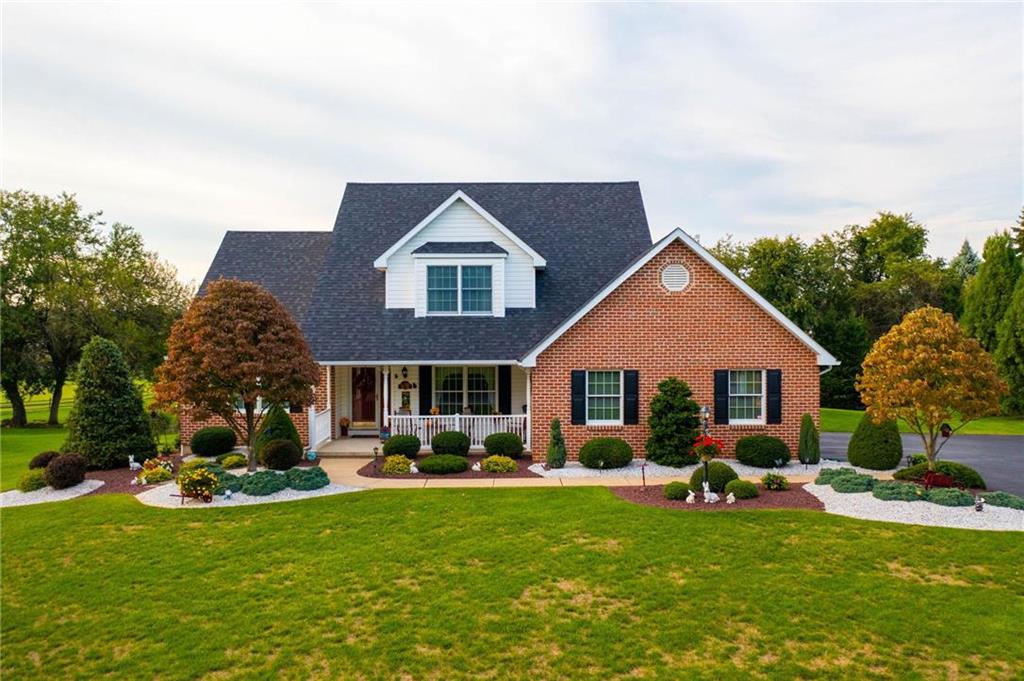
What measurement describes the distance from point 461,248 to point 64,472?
43.9 feet

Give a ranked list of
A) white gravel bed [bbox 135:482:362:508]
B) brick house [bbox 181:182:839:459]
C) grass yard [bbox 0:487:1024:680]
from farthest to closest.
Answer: brick house [bbox 181:182:839:459] → white gravel bed [bbox 135:482:362:508] → grass yard [bbox 0:487:1024:680]

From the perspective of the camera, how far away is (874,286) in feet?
165

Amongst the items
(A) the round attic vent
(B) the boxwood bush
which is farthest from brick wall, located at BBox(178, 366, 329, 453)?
(A) the round attic vent

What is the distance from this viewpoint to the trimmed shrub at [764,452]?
17.0 m

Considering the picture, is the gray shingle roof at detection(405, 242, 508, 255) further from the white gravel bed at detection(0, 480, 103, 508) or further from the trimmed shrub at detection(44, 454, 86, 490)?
the white gravel bed at detection(0, 480, 103, 508)

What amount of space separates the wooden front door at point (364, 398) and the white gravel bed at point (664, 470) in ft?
26.8

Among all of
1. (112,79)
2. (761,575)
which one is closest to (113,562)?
(761,575)

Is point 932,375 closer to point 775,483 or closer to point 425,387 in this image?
point 775,483

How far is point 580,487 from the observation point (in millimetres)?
15016

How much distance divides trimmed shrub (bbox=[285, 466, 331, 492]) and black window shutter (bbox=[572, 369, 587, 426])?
24.4 ft

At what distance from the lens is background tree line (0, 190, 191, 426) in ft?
109

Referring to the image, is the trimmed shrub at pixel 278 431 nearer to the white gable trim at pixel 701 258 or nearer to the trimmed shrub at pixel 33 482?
the trimmed shrub at pixel 33 482

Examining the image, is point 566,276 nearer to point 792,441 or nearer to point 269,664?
point 792,441

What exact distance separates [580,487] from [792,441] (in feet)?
24.8
